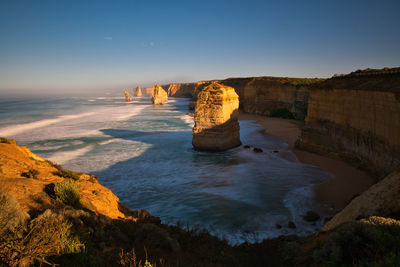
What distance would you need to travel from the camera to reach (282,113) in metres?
36.6

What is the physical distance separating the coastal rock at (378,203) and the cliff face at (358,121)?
3.65 m

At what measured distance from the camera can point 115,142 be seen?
862 inches

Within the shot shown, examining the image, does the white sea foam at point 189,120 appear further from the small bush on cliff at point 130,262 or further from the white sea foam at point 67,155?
the small bush on cliff at point 130,262

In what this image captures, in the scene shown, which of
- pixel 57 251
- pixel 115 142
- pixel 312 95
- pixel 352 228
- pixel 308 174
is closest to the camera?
pixel 57 251

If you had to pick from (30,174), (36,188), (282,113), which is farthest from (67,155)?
(282,113)

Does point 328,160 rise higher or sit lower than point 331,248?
lower

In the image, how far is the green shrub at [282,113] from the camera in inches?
1389

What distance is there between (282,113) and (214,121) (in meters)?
23.6

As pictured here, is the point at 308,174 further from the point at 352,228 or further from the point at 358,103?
the point at 352,228

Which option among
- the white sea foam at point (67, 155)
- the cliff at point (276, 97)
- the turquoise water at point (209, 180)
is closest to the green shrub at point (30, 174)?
the turquoise water at point (209, 180)

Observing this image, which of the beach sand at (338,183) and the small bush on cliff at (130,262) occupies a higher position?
the small bush on cliff at (130,262)

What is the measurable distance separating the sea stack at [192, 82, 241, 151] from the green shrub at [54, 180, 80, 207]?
11.9 metres

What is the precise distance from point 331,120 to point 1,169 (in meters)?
16.0

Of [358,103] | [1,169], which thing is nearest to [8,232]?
[1,169]
